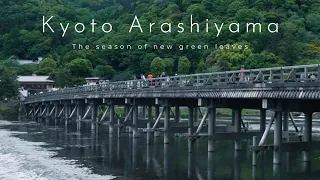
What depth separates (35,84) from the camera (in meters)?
103

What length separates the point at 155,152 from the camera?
35.2m

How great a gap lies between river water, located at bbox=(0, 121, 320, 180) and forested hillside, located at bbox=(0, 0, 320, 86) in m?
45.4

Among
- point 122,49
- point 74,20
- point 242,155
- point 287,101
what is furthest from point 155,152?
point 74,20

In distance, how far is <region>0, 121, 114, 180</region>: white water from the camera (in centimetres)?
2592

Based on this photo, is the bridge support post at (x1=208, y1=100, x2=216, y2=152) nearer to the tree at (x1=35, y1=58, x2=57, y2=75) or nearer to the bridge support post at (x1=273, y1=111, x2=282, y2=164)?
the bridge support post at (x1=273, y1=111, x2=282, y2=164)

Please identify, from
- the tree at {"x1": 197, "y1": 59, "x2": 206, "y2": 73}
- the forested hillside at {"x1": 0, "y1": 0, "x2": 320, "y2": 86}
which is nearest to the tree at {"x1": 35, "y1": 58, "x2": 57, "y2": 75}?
the forested hillside at {"x1": 0, "y1": 0, "x2": 320, "y2": 86}

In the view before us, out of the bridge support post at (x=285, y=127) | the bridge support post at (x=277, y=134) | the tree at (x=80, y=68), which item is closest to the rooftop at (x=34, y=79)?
the tree at (x=80, y=68)

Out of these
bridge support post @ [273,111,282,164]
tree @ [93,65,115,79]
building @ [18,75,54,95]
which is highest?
tree @ [93,65,115,79]

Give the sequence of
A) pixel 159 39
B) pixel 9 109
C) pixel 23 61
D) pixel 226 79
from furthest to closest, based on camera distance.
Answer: pixel 23 61, pixel 159 39, pixel 9 109, pixel 226 79

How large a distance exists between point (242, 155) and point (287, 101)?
325 inches

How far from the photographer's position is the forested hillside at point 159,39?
89.3 m

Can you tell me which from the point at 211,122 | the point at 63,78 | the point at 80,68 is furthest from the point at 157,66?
the point at 211,122

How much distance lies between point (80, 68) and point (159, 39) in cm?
1464

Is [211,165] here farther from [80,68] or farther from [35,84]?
[35,84]
